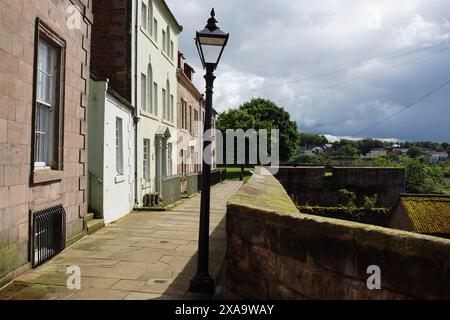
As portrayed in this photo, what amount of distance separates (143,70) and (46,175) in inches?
384

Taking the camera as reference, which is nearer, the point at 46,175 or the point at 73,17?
the point at 46,175

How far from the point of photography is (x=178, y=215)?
43.3 ft

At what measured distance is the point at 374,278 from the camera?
311 cm

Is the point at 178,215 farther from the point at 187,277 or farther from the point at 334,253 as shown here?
the point at 334,253

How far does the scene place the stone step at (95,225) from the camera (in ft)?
31.6

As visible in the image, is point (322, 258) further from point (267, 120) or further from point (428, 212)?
point (267, 120)

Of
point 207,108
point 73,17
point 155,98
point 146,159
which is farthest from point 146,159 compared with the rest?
point 207,108

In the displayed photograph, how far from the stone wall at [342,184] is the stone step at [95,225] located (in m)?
13.9

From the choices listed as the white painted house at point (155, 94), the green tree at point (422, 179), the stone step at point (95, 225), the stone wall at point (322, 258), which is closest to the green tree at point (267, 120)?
the green tree at point (422, 179)

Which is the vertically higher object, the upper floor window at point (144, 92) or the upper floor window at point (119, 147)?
the upper floor window at point (144, 92)

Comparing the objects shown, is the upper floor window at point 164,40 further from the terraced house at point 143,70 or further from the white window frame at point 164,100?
the white window frame at point 164,100

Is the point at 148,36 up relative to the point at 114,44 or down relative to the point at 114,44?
up

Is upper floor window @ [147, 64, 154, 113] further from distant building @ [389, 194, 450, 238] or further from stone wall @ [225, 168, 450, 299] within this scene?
stone wall @ [225, 168, 450, 299]
